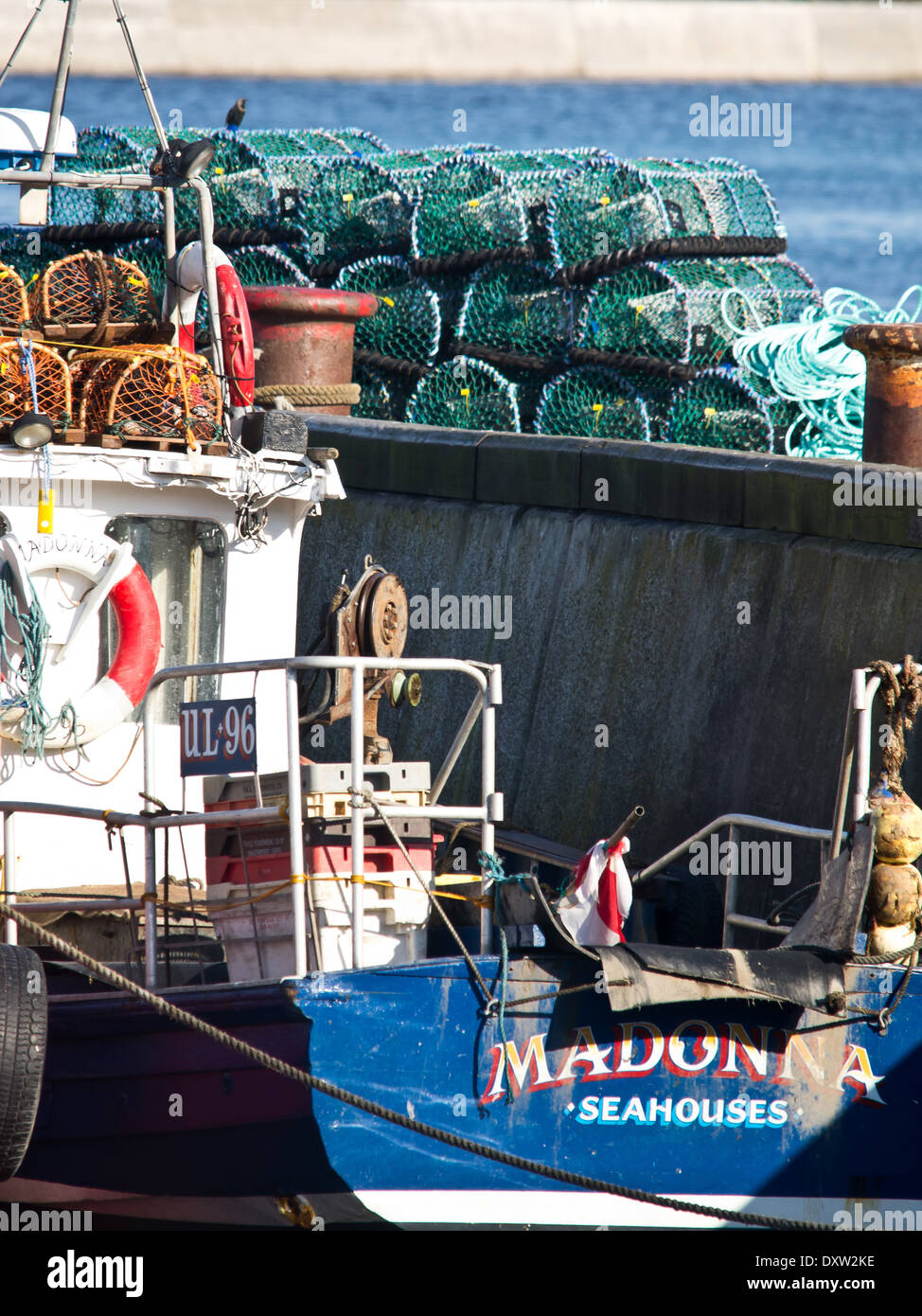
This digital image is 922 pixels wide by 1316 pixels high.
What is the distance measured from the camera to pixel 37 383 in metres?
7.39

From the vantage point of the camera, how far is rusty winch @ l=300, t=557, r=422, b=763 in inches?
282

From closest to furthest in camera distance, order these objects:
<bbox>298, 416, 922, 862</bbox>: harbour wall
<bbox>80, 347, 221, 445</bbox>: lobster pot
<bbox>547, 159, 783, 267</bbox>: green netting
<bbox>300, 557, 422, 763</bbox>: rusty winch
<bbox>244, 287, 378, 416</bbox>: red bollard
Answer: <bbox>300, 557, 422, 763</bbox>: rusty winch → <bbox>80, 347, 221, 445</bbox>: lobster pot → <bbox>298, 416, 922, 862</bbox>: harbour wall → <bbox>244, 287, 378, 416</bbox>: red bollard → <bbox>547, 159, 783, 267</bbox>: green netting

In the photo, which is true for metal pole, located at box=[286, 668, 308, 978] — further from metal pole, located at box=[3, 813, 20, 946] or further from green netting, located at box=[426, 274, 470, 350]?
green netting, located at box=[426, 274, 470, 350]

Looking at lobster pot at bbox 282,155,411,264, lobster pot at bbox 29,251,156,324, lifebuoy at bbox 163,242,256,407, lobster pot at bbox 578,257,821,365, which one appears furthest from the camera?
lobster pot at bbox 282,155,411,264

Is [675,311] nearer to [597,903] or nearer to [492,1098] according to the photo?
[597,903]

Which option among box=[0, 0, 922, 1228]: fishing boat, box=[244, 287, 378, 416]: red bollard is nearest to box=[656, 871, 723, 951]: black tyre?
box=[0, 0, 922, 1228]: fishing boat

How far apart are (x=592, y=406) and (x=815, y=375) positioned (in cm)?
140

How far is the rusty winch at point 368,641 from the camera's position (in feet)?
23.5

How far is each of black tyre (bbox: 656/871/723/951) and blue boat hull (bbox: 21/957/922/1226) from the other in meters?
1.18

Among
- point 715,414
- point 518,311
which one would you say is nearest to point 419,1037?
point 715,414

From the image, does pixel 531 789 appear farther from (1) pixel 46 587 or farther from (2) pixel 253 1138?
(2) pixel 253 1138

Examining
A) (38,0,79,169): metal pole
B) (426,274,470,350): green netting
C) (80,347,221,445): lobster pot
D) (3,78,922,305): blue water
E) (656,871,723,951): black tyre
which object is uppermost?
A: (3,78,922,305): blue water

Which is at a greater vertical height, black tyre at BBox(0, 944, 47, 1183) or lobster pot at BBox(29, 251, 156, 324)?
lobster pot at BBox(29, 251, 156, 324)

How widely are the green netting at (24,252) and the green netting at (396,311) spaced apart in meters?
1.95
